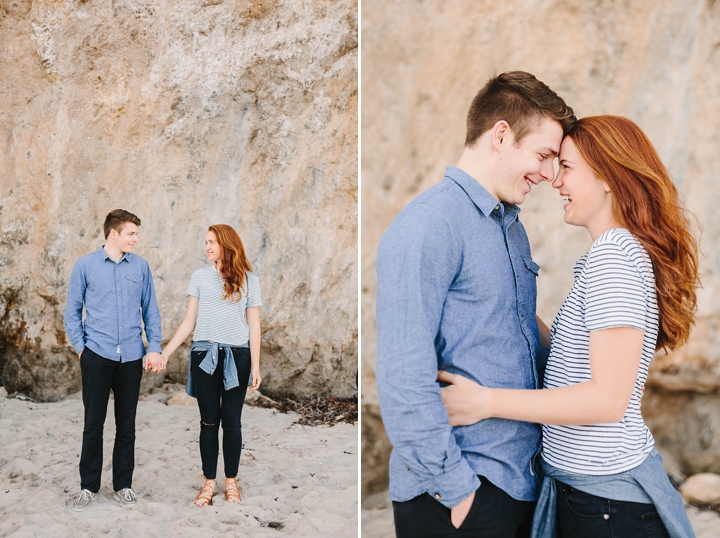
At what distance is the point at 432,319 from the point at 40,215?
4.15 m

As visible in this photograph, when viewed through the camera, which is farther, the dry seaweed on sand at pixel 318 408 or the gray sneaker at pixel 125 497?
the dry seaweed on sand at pixel 318 408

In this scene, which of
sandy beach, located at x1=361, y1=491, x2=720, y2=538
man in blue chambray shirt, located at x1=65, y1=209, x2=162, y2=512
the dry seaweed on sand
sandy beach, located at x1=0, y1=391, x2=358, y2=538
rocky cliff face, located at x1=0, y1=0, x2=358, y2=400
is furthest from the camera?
rocky cliff face, located at x1=0, y1=0, x2=358, y2=400

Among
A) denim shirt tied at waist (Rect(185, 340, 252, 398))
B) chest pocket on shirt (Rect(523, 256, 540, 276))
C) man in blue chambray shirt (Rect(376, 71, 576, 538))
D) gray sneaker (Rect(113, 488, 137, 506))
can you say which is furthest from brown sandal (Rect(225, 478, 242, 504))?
chest pocket on shirt (Rect(523, 256, 540, 276))

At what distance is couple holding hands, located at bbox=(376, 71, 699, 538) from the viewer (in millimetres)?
1110

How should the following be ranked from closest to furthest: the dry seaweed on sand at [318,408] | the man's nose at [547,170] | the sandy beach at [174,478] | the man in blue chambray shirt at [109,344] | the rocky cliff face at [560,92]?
the man's nose at [547,170], the sandy beach at [174,478], the man in blue chambray shirt at [109,344], the rocky cliff face at [560,92], the dry seaweed on sand at [318,408]

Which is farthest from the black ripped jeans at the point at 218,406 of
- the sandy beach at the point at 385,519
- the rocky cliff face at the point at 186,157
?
the rocky cliff face at the point at 186,157

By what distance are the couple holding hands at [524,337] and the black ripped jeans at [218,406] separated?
1.84 m

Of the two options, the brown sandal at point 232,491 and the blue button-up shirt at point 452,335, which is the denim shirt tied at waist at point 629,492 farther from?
the brown sandal at point 232,491

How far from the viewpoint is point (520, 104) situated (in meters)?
1.30

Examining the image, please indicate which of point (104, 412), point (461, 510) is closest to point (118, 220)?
point (104, 412)

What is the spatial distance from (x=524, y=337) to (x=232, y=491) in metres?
2.29

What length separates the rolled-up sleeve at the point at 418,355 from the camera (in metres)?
1.09

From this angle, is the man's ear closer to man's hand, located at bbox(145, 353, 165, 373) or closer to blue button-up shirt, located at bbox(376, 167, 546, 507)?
blue button-up shirt, located at bbox(376, 167, 546, 507)

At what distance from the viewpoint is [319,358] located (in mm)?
4797
